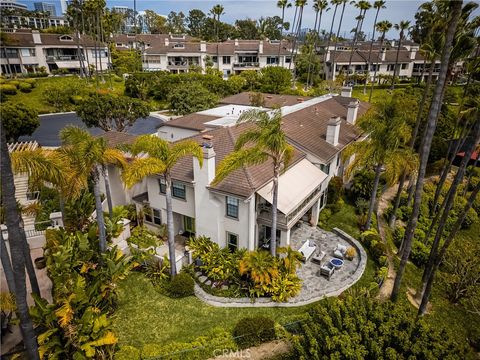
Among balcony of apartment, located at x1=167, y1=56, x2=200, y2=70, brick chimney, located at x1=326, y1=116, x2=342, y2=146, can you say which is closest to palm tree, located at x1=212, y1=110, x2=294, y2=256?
brick chimney, located at x1=326, y1=116, x2=342, y2=146

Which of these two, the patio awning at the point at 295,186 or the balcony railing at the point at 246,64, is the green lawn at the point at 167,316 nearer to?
the patio awning at the point at 295,186

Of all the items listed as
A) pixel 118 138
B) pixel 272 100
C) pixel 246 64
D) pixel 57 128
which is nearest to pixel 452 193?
pixel 118 138

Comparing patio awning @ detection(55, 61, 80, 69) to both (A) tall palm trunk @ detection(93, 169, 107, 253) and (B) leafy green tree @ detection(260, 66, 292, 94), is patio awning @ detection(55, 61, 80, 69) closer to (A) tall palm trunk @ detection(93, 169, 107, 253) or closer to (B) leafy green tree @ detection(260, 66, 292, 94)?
(B) leafy green tree @ detection(260, 66, 292, 94)

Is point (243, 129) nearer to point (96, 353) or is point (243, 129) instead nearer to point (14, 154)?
point (14, 154)

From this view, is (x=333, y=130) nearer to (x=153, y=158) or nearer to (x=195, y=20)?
(x=153, y=158)

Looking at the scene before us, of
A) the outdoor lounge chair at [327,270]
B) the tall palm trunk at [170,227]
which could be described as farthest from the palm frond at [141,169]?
the outdoor lounge chair at [327,270]

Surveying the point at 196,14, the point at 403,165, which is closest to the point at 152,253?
the point at 403,165

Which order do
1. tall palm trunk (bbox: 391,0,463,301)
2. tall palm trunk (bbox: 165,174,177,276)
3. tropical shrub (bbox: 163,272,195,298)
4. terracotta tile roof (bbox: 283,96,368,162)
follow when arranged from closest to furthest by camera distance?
tall palm trunk (bbox: 391,0,463,301) → tall palm trunk (bbox: 165,174,177,276) → tropical shrub (bbox: 163,272,195,298) → terracotta tile roof (bbox: 283,96,368,162)
